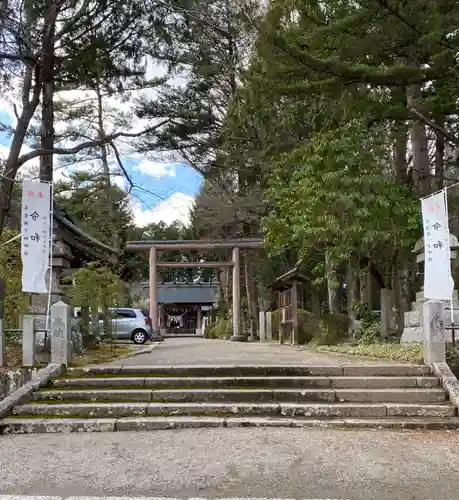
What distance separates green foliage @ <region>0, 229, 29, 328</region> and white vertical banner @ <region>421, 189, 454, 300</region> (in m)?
7.54

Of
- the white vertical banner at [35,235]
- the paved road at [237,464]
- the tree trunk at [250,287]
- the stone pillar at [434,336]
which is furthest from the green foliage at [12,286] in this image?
the tree trunk at [250,287]

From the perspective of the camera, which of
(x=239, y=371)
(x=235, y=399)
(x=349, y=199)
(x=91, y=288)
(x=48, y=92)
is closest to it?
(x=235, y=399)

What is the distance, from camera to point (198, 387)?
260 inches

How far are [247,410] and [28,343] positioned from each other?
3.69 meters

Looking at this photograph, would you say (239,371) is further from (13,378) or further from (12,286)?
(12,286)

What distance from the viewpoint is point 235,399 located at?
6.21m

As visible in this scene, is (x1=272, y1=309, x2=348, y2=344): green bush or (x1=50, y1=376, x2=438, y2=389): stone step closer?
(x1=50, y1=376, x2=438, y2=389): stone step

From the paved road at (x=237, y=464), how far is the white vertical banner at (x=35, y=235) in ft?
11.5

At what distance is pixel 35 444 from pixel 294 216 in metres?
7.84

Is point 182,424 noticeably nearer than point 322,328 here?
Yes

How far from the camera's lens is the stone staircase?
5496mm

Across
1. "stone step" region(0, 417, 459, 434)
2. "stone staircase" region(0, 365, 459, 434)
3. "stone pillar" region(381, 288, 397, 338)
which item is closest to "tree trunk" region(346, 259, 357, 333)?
"stone pillar" region(381, 288, 397, 338)

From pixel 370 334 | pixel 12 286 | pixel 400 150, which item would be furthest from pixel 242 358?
pixel 400 150

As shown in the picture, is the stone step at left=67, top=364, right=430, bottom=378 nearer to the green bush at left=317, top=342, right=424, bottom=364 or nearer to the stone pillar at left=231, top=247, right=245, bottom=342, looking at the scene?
the green bush at left=317, top=342, right=424, bottom=364
